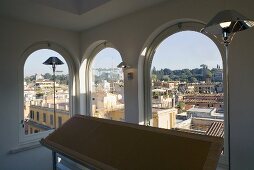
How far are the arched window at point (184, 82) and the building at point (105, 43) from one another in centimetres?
11

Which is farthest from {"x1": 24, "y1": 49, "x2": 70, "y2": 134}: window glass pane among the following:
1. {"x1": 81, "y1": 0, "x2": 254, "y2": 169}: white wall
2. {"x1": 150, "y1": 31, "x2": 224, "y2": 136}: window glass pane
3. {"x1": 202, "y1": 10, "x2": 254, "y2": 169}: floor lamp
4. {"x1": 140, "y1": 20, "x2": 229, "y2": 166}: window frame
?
{"x1": 202, "y1": 10, "x2": 254, "y2": 169}: floor lamp

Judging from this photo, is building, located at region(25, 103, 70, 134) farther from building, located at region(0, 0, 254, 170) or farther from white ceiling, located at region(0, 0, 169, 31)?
white ceiling, located at region(0, 0, 169, 31)

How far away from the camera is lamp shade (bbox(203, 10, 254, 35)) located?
1502 mm

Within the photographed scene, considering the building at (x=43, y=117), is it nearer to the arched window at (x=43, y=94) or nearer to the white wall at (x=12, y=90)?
the arched window at (x=43, y=94)

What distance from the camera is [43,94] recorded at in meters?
4.11

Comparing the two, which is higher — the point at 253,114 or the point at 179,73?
the point at 179,73

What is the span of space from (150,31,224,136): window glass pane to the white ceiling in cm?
79

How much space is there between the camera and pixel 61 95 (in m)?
4.32

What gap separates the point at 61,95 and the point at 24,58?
3.35 ft

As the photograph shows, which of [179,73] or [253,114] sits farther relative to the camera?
[179,73]

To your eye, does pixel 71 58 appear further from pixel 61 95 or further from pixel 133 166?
pixel 133 166

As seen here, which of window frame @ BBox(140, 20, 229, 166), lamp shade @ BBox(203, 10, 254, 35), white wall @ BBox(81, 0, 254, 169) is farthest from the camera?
window frame @ BBox(140, 20, 229, 166)

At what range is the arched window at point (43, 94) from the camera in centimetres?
382

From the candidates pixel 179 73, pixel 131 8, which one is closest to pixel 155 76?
pixel 179 73
